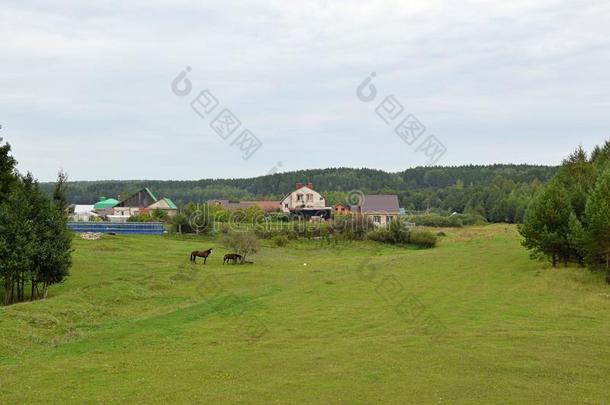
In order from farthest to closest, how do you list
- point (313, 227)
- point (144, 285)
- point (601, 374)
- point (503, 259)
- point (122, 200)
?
point (122, 200), point (313, 227), point (503, 259), point (144, 285), point (601, 374)

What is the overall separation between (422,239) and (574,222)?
34241mm

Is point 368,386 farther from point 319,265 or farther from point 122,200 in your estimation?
point 122,200

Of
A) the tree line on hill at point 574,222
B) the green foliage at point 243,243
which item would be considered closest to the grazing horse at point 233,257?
the green foliage at point 243,243

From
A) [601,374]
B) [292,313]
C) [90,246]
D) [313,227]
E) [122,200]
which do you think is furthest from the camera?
[122,200]

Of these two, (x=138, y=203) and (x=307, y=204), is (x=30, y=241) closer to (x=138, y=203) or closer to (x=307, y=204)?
(x=307, y=204)

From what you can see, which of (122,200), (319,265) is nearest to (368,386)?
(319,265)

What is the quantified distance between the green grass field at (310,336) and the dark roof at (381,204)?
56.6 m

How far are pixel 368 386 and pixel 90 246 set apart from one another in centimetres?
4556

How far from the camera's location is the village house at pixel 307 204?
382 feet

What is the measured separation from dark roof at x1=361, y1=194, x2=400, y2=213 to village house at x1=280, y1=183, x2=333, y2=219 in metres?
10.8

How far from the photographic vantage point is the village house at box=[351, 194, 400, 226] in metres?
104

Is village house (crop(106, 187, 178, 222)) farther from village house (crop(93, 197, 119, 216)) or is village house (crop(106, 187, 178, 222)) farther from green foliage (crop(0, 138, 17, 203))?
green foliage (crop(0, 138, 17, 203))

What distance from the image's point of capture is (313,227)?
8150 cm

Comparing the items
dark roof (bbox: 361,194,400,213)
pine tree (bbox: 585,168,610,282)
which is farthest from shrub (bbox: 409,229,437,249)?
pine tree (bbox: 585,168,610,282)
